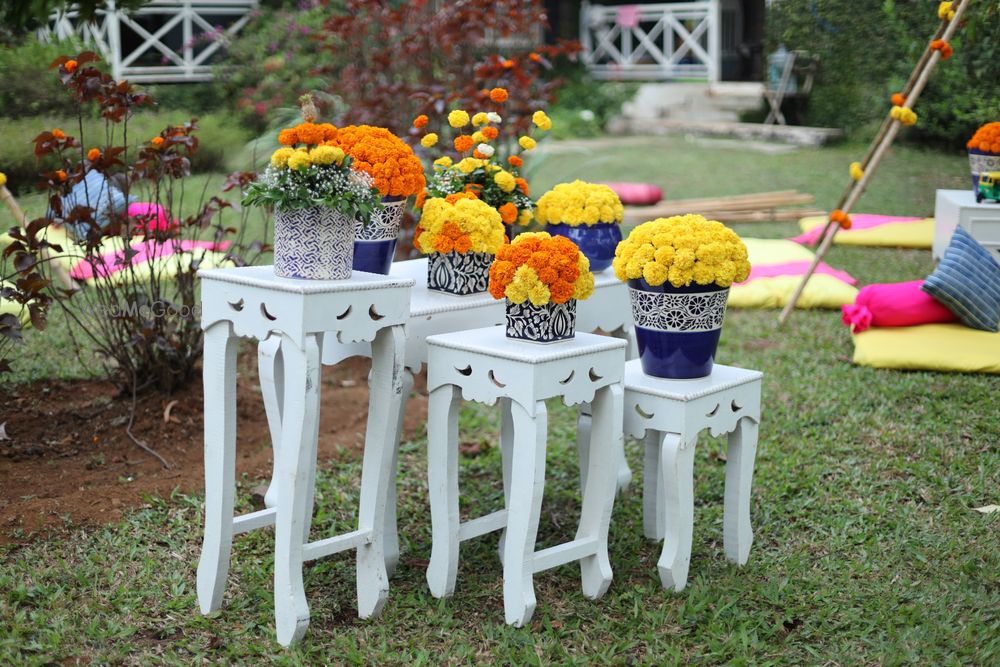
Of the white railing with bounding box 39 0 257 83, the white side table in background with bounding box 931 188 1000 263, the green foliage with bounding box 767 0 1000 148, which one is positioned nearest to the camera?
the white side table in background with bounding box 931 188 1000 263

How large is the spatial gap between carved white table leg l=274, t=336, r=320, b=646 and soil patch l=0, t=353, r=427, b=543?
1211mm

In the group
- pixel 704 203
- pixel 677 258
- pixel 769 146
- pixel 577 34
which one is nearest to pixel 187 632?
pixel 677 258

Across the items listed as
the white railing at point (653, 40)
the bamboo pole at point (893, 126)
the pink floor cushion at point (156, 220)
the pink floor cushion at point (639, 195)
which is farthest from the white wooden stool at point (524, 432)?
the white railing at point (653, 40)

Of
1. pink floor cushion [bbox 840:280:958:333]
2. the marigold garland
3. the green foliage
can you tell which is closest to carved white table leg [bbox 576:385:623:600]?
the marigold garland

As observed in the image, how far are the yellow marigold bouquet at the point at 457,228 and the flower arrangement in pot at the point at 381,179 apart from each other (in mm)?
105

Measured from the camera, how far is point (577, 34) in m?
20.4

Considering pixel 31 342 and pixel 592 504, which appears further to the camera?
pixel 31 342

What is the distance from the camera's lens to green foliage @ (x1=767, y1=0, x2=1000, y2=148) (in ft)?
23.8

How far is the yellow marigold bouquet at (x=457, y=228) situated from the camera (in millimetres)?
3578

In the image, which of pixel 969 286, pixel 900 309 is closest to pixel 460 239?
pixel 900 309

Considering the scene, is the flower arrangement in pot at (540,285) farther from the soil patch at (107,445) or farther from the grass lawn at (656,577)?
the soil patch at (107,445)

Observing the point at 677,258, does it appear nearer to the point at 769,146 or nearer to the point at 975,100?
the point at 975,100

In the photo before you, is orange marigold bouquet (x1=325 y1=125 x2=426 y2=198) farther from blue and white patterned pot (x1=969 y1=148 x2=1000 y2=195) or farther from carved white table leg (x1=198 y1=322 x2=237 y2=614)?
blue and white patterned pot (x1=969 y1=148 x2=1000 y2=195)

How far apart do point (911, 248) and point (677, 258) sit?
20.5 feet
